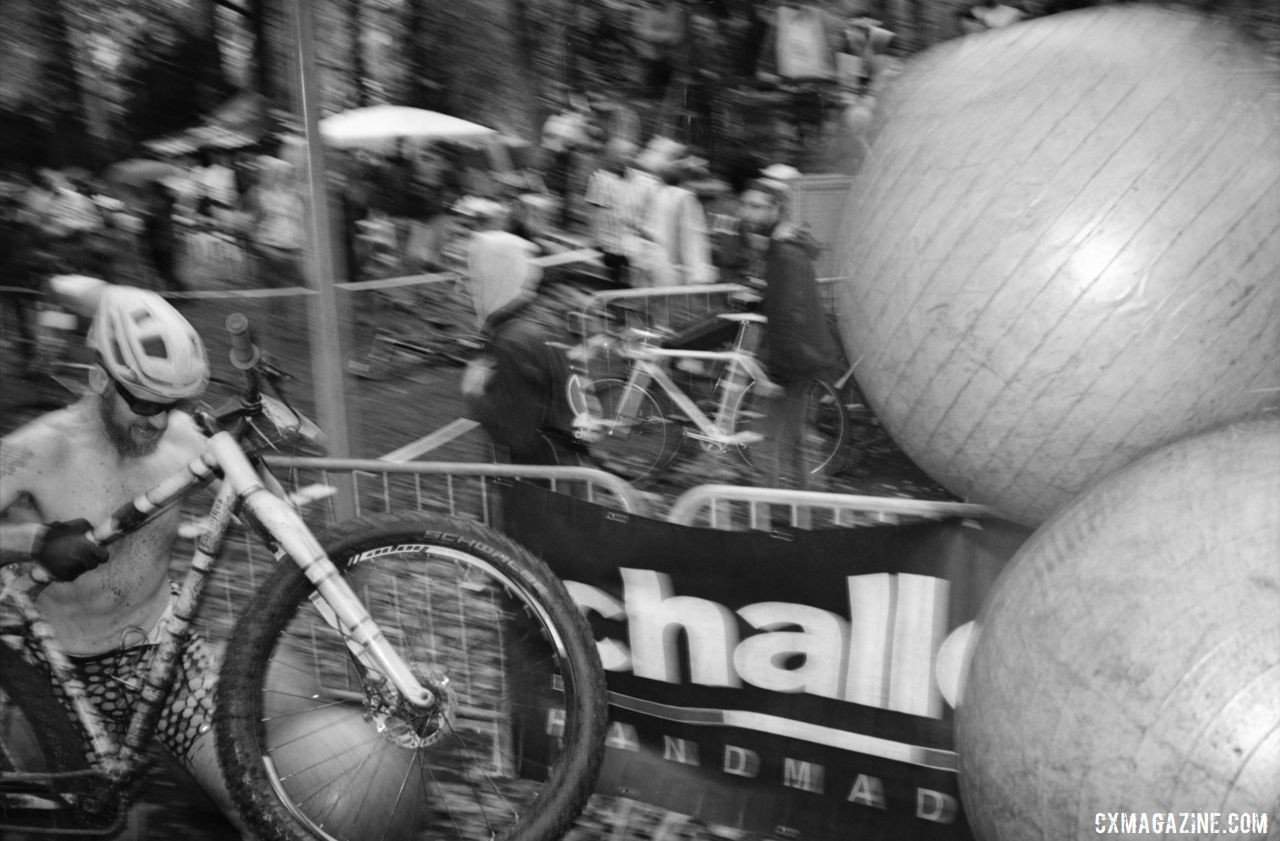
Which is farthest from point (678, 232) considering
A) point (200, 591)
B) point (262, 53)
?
point (200, 591)

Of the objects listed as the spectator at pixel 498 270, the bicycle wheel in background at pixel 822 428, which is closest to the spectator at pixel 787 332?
the bicycle wheel in background at pixel 822 428

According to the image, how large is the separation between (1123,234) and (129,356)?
2028 mm

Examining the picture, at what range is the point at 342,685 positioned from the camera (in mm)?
3184

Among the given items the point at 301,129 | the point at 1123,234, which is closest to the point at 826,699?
the point at 1123,234

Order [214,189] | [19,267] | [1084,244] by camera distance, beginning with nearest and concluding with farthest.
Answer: [1084,244] < [19,267] < [214,189]

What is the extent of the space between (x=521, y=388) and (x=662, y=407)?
238cm

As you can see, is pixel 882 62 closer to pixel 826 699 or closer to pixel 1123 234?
pixel 1123 234

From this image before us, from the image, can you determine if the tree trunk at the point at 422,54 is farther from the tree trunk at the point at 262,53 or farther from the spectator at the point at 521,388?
the spectator at the point at 521,388

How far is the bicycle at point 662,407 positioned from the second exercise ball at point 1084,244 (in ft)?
14.4

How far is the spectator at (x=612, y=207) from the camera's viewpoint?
4917 millimetres

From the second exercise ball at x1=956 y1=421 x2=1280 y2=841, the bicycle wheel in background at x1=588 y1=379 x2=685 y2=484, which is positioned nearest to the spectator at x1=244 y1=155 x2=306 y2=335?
the bicycle wheel in background at x1=588 y1=379 x2=685 y2=484

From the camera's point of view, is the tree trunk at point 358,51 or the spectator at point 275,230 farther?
the spectator at point 275,230

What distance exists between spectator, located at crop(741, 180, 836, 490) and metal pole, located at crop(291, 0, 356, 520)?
2.61 meters

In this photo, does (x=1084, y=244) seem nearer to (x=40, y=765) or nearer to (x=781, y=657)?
(x=781, y=657)
